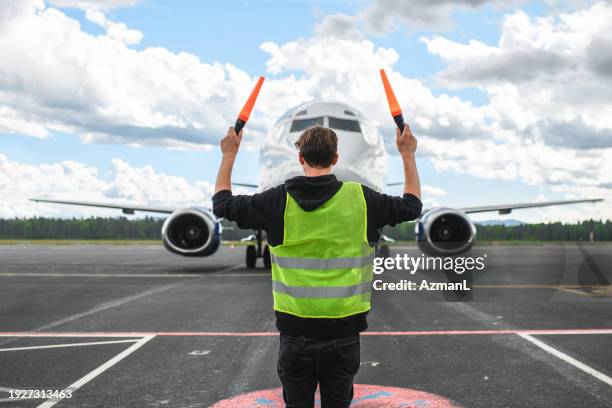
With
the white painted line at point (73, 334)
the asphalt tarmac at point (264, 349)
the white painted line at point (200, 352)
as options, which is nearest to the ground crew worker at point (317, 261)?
the asphalt tarmac at point (264, 349)

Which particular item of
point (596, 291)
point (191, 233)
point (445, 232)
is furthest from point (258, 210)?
point (191, 233)

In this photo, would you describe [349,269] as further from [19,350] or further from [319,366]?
[19,350]

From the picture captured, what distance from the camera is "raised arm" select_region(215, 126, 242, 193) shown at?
280 centimetres

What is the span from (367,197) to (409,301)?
775 centimetres

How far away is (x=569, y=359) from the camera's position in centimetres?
546

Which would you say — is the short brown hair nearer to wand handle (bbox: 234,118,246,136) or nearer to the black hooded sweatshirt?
the black hooded sweatshirt

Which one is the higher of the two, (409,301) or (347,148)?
(347,148)

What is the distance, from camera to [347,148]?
38.7 ft

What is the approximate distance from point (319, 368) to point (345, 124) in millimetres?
10247

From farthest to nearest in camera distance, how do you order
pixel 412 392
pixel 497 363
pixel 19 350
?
pixel 19 350
pixel 497 363
pixel 412 392

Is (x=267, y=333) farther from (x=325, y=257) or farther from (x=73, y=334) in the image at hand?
(x=325, y=257)

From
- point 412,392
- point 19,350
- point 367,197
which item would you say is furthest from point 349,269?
point 19,350

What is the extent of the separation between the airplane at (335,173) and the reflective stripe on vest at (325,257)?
642cm

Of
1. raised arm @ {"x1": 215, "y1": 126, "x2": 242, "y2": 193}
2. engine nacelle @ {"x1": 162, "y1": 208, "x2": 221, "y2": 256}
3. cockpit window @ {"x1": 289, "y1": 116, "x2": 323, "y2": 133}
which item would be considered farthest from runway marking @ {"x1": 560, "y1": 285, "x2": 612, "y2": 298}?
raised arm @ {"x1": 215, "y1": 126, "x2": 242, "y2": 193}
